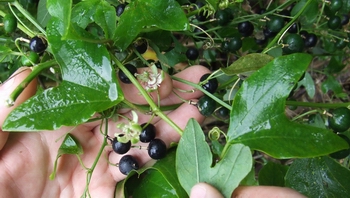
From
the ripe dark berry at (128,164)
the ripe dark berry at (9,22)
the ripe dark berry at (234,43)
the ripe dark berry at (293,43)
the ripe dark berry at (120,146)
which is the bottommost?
the ripe dark berry at (128,164)

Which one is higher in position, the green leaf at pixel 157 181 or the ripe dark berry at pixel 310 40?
the ripe dark berry at pixel 310 40

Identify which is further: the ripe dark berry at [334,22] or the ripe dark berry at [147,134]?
the ripe dark berry at [334,22]

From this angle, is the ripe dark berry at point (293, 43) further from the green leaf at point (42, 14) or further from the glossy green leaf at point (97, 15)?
the green leaf at point (42, 14)

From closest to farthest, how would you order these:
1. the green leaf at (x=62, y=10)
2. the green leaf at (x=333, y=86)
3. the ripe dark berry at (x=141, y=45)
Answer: the green leaf at (x=62, y=10) → the ripe dark berry at (x=141, y=45) → the green leaf at (x=333, y=86)

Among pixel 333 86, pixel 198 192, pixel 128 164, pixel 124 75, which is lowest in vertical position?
pixel 333 86

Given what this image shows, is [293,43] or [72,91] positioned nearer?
[72,91]

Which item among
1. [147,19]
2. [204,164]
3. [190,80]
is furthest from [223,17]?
[204,164]

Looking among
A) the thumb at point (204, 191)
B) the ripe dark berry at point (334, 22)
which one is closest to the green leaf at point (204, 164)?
the thumb at point (204, 191)

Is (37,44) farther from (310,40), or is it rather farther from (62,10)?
(310,40)

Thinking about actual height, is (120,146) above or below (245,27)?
below
